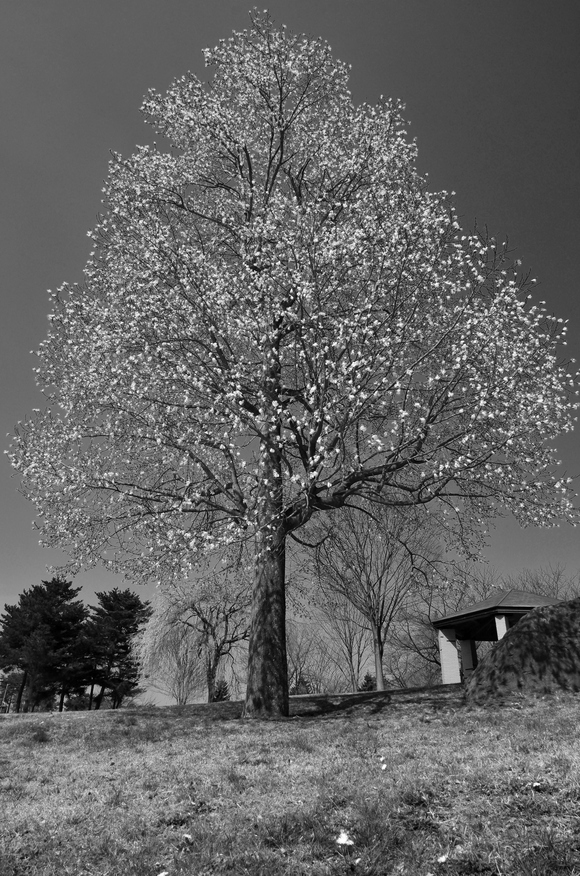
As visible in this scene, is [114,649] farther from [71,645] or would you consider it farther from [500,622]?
[500,622]

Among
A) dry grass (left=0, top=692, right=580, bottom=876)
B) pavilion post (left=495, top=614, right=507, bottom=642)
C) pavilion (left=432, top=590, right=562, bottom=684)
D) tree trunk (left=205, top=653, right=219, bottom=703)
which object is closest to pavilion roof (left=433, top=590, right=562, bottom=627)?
pavilion (left=432, top=590, right=562, bottom=684)

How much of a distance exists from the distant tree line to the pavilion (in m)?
27.0

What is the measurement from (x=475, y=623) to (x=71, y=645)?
31.9m

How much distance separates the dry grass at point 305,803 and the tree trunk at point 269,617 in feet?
9.88

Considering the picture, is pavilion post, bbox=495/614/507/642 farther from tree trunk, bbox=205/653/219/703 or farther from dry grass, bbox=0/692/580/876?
tree trunk, bbox=205/653/219/703

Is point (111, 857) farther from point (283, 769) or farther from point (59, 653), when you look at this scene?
point (59, 653)

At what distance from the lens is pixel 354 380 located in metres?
11.9

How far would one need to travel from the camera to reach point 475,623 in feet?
86.5

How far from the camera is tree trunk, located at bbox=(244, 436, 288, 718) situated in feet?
42.9

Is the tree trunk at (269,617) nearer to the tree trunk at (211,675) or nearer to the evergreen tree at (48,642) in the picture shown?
the tree trunk at (211,675)

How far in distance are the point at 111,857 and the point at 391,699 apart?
11.1 metres

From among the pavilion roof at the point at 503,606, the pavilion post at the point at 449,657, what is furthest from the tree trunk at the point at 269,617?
the pavilion post at the point at 449,657

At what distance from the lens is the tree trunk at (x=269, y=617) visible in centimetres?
1306

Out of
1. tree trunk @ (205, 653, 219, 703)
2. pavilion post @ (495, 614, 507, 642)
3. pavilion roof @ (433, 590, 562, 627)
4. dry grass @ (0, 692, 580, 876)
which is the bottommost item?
dry grass @ (0, 692, 580, 876)
